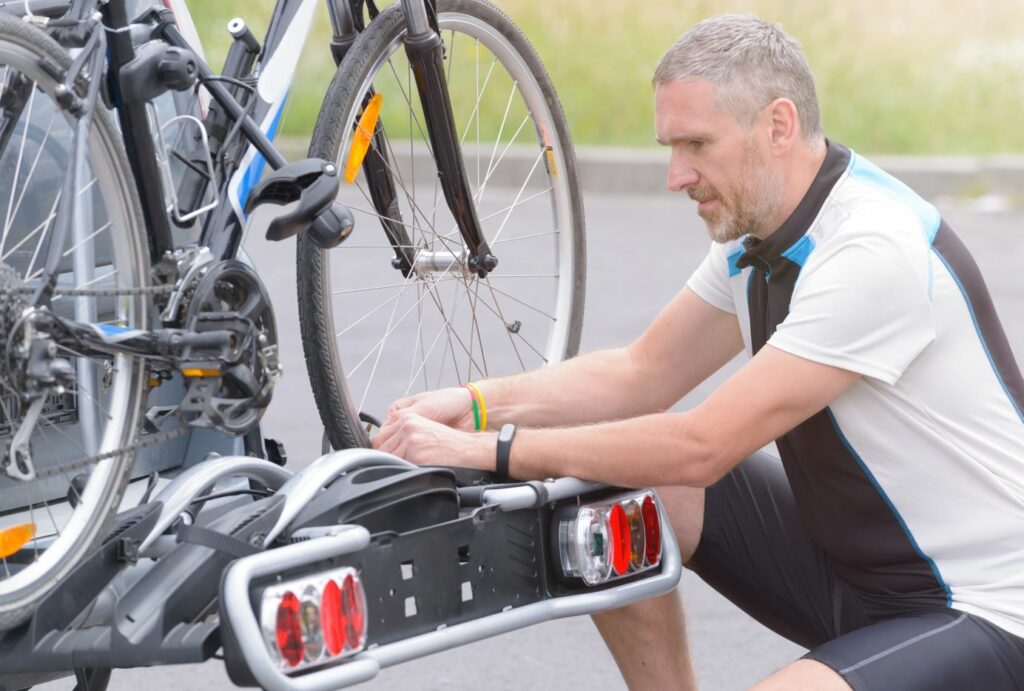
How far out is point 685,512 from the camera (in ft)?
11.8

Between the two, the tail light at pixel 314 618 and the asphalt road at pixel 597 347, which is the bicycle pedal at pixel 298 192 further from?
the asphalt road at pixel 597 347

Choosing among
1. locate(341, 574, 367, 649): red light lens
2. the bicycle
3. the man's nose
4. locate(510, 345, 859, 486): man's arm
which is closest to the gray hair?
the man's nose

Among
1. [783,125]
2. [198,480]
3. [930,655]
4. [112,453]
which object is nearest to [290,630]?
[198,480]

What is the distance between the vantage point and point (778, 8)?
14.3 m

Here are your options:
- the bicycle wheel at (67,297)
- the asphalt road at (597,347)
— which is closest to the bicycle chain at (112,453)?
the bicycle wheel at (67,297)

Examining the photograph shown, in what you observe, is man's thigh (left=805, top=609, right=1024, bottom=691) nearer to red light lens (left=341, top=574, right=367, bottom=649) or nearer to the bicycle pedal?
red light lens (left=341, top=574, right=367, bottom=649)

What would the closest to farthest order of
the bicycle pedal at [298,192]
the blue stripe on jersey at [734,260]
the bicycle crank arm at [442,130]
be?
the bicycle pedal at [298,192] → the blue stripe on jersey at [734,260] → the bicycle crank arm at [442,130]

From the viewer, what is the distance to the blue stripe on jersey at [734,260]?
3.51 metres

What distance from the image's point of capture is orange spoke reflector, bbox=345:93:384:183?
359 cm

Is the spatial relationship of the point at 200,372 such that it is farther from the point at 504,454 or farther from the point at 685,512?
the point at 685,512

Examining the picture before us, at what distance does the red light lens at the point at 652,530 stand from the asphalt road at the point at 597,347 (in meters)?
1.34

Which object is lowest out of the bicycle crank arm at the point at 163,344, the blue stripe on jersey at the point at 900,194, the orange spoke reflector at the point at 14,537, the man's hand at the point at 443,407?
the orange spoke reflector at the point at 14,537

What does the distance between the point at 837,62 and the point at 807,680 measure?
11.3m

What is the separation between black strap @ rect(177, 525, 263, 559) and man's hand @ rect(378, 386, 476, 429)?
0.89 meters
